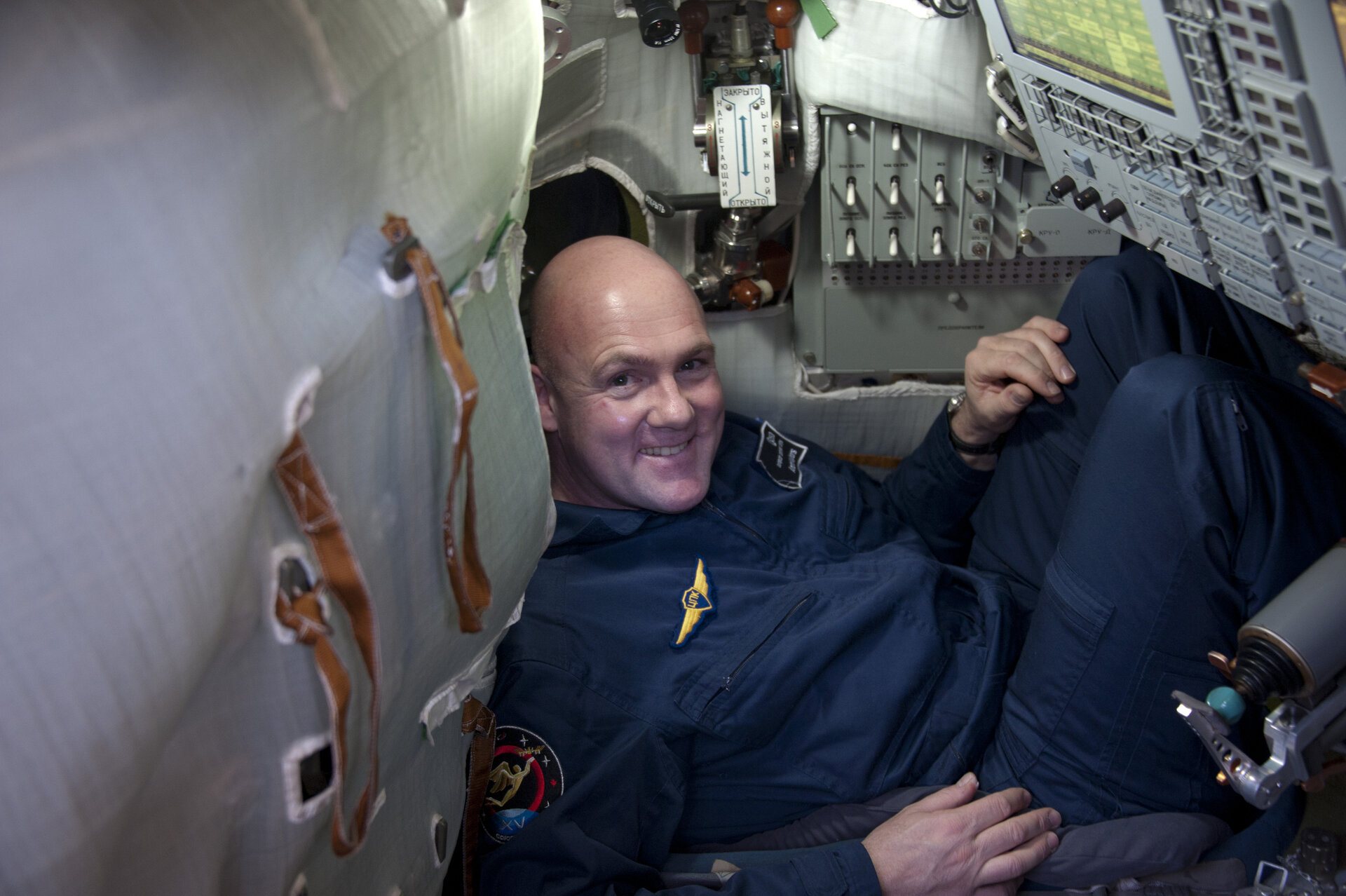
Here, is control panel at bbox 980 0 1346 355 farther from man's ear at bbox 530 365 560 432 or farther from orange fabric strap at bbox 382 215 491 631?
man's ear at bbox 530 365 560 432

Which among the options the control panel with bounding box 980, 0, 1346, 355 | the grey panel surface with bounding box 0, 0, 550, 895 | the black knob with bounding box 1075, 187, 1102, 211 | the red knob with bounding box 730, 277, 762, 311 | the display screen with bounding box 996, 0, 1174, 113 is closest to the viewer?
the grey panel surface with bounding box 0, 0, 550, 895

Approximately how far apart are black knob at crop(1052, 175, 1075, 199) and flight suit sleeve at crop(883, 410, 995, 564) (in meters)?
0.49

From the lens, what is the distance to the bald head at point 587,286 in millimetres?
1623

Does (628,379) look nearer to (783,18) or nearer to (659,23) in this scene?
(659,23)

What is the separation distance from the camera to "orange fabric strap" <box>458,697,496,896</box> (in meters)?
1.17

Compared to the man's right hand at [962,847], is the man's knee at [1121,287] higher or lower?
higher

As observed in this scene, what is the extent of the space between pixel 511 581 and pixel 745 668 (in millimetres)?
489

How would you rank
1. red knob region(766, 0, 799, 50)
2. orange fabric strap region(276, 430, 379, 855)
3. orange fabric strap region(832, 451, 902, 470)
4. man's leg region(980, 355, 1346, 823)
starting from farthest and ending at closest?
orange fabric strap region(832, 451, 902, 470), red knob region(766, 0, 799, 50), man's leg region(980, 355, 1346, 823), orange fabric strap region(276, 430, 379, 855)

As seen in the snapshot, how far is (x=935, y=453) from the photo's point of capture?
177 centimetres

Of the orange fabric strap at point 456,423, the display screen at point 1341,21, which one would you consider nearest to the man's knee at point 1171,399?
the display screen at point 1341,21

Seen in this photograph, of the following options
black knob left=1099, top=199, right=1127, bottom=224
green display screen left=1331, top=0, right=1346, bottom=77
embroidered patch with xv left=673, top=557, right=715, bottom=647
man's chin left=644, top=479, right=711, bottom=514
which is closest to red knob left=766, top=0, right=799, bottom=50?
black knob left=1099, top=199, right=1127, bottom=224

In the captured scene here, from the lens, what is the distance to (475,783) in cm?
118

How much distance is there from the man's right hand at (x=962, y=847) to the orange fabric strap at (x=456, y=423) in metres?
0.68

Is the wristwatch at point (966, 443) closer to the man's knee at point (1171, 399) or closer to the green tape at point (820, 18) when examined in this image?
the man's knee at point (1171, 399)
